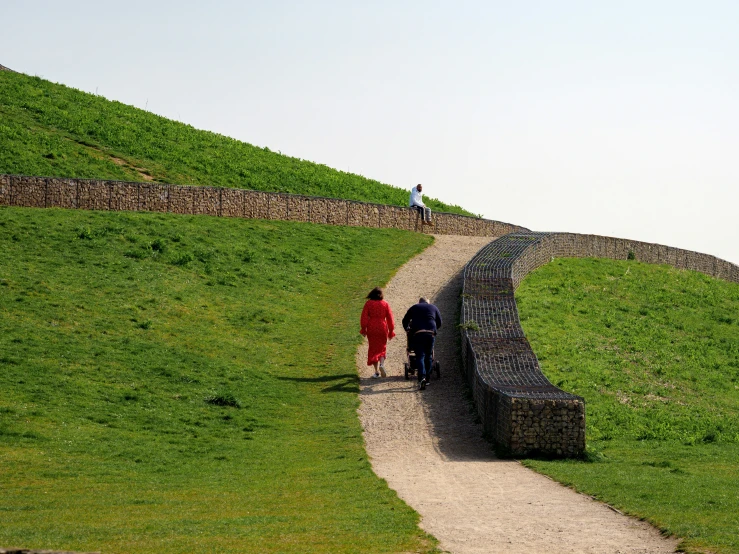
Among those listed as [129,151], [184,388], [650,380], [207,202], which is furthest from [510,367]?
[129,151]

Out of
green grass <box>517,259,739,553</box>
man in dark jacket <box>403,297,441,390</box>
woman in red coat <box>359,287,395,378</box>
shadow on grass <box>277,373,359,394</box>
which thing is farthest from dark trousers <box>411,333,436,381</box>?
green grass <box>517,259,739,553</box>

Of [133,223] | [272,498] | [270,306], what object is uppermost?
[133,223]

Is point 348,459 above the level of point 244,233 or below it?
below

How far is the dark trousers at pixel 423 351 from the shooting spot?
2267 cm

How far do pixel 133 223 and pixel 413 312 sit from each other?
16326 millimetres

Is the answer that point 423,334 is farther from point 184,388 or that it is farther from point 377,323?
point 184,388

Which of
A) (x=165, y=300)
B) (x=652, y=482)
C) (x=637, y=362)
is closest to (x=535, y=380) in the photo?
(x=652, y=482)

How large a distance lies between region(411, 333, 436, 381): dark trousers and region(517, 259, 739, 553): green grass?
3.34 meters

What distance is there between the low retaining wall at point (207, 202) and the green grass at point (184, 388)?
1.14 metres

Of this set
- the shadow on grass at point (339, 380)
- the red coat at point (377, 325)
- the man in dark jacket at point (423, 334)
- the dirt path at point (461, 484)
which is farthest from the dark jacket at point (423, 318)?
the shadow on grass at point (339, 380)

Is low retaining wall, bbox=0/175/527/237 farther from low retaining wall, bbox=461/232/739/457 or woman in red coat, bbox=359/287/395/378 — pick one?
woman in red coat, bbox=359/287/395/378

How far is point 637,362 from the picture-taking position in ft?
94.6

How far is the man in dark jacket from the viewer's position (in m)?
22.6

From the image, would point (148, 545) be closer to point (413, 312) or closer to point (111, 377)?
point (111, 377)
